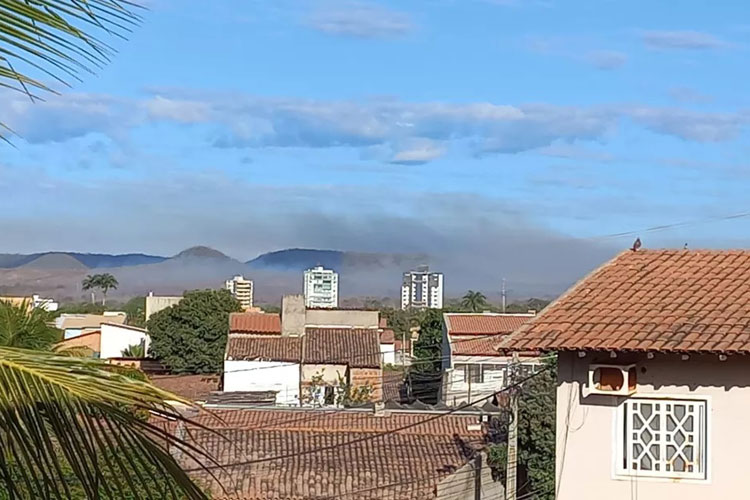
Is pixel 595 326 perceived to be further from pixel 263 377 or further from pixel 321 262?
pixel 321 262

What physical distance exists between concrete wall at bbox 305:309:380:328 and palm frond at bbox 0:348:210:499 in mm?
51656

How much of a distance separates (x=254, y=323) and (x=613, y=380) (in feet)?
113

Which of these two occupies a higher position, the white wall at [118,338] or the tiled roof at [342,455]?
the white wall at [118,338]

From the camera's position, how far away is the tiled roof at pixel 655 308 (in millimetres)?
11484

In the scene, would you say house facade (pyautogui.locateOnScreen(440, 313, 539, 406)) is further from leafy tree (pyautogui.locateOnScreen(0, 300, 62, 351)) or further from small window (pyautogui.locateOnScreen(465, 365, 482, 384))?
leafy tree (pyautogui.locateOnScreen(0, 300, 62, 351))

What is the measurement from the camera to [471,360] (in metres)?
41.9

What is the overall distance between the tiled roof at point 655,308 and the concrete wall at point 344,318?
4017 cm

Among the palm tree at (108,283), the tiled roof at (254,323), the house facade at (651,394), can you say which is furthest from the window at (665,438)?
the tiled roof at (254,323)

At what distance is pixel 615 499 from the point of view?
11.9 metres

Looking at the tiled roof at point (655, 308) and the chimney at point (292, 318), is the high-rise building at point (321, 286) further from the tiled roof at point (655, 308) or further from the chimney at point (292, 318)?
the tiled roof at point (655, 308)

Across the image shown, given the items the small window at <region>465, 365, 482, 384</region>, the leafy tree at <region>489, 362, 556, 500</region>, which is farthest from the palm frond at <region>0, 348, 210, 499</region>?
the small window at <region>465, 365, 482, 384</region>

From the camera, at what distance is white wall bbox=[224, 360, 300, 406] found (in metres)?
40.1

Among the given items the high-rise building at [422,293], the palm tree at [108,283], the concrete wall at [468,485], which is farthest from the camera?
the high-rise building at [422,293]

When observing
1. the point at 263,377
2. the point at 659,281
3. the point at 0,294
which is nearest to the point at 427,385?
the point at 263,377
